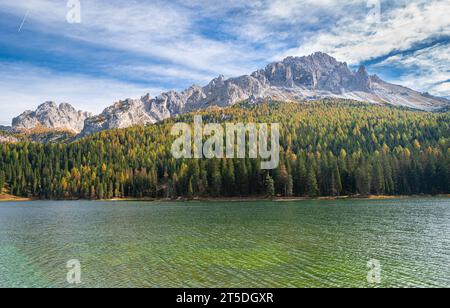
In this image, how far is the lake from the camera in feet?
86.8

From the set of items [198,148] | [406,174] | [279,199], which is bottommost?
[279,199]

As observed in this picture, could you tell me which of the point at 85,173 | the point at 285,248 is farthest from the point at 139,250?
the point at 85,173

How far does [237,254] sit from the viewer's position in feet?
115

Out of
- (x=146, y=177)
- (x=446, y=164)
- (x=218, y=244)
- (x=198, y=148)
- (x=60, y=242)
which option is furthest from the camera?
(x=198, y=148)

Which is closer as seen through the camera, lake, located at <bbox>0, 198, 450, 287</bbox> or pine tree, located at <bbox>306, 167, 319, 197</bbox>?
lake, located at <bbox>0, 198, 450, 287</bbox>

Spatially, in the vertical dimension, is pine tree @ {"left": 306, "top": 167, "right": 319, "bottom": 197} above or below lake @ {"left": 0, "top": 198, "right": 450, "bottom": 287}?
above

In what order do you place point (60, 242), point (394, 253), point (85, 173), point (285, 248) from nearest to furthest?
point (394, 253)
point (285, 248)
point (60, 242)
point (85, 173)

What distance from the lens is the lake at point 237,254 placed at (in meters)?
26.5

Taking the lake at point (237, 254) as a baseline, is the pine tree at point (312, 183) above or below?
above

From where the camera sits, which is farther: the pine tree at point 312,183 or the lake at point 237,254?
the pine tree at point 312,183

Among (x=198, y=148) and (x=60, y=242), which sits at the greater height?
(x=198, y=148)
